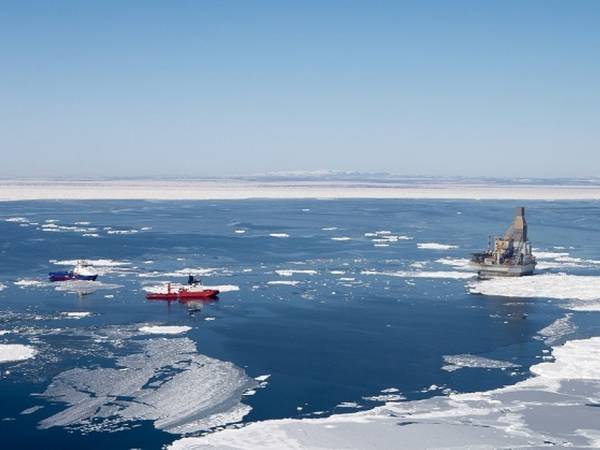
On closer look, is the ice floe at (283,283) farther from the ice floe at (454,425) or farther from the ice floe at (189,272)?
the ice floe at (454,425)

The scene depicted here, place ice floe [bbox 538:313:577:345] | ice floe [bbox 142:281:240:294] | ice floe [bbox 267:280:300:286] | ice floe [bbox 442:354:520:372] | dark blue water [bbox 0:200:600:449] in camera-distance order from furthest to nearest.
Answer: ice floe [bbox 267:280:300:286], ice floe [bbox 142:281:240:294], ice floe [bbox 538:313:577:345], ice floe [bbox 442:354:520:372], dark blue water [bbox 0:200:600:449]

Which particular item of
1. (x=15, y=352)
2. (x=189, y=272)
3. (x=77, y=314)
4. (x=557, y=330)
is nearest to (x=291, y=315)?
(x=77, y=314)

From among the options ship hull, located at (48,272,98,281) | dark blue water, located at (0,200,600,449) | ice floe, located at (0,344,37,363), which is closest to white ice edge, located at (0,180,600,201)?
dark blue water, located at (0,200,600,449)

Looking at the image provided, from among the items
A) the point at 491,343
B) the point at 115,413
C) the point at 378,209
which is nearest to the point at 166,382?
the point at 115,413

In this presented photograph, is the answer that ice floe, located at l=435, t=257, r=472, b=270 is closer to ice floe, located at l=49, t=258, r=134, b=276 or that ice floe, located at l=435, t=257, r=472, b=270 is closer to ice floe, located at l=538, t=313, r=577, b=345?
ice floe, located at l=538, t=313, r=577, b=345

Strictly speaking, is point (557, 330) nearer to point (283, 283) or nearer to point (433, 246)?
point (283, 283)

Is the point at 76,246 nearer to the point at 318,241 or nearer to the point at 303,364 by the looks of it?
the point at 318,241

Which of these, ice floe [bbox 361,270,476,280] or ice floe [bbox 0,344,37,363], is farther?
ice floe [bbox 361,270,476,280]
